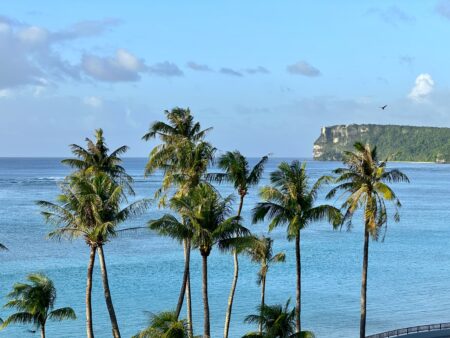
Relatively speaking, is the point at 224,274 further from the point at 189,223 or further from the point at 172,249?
the point at 189,223

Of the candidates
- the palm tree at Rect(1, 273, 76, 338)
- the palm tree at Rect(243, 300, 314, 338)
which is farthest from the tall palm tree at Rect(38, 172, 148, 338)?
the palm tree at Rect(243, 300, 314, 338)

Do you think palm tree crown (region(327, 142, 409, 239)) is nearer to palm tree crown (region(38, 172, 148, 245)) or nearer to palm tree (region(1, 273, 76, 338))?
palm tree crown (region(38, 172, 148, 245))

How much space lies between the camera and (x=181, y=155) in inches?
1741

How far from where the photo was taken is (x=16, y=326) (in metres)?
66.4

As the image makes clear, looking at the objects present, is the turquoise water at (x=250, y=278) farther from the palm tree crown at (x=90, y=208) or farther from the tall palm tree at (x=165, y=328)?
the tall palm tree at (x=165, y=328)

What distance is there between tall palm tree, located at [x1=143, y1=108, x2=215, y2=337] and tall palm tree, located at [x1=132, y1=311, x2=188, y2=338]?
11.5m

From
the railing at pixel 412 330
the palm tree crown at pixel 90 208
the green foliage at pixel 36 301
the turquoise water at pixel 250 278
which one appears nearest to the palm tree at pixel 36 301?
the green foliage at pixel 36 301

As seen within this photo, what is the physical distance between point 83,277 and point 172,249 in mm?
23151

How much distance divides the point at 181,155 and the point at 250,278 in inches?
1897

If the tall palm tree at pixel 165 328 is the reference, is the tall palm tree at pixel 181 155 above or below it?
above

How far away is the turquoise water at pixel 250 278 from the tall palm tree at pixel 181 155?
20869 mm

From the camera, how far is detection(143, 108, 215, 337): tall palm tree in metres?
44.2

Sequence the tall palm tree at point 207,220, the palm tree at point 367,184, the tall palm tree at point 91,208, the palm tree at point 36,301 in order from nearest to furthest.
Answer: the tall palm tree at point 207,220 < the tall palm tree at point 91,208 < the palm tree at point 36,301 < the palm tree at point 367,184

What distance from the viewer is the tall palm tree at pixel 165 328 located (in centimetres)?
2997
